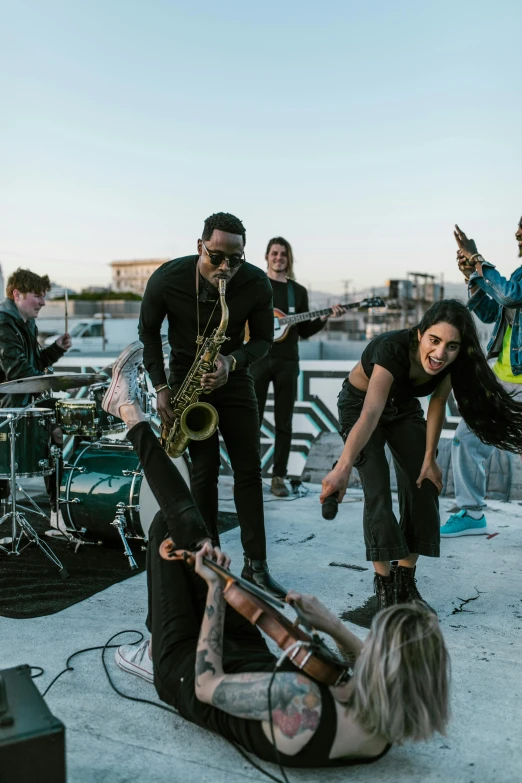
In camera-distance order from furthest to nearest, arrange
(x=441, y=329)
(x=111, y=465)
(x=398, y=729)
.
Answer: (x=111, y=465) < (x=441, y=329) < (x=398, y=729)

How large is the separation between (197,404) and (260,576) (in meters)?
0.99

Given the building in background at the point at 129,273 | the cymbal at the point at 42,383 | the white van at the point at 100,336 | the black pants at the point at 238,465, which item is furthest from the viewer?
the building in background at the point at 129,273

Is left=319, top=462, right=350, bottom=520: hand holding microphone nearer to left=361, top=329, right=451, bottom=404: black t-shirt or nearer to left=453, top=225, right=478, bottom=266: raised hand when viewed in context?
left=361, top=329, right=451, bottom=404: black t-shirt

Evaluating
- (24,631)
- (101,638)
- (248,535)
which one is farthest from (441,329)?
(24,631)

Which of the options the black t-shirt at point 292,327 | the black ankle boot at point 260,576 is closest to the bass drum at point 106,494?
the black ankle boot at point 260,576

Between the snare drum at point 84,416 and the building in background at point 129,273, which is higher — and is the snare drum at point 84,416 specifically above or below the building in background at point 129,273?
below

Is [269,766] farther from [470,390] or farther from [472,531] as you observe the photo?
[472,531]

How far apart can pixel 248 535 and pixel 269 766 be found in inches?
64.3

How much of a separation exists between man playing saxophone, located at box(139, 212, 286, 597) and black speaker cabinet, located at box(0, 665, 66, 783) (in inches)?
75.3

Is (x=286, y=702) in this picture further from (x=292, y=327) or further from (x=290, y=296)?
(x=290, y=296)

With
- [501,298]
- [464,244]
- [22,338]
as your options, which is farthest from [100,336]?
[501,298]

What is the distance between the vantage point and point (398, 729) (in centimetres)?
198

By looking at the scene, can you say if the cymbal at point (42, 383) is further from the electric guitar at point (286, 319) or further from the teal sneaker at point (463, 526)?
the teal sneaker at point (463, 526)

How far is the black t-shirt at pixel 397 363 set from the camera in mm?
3438
